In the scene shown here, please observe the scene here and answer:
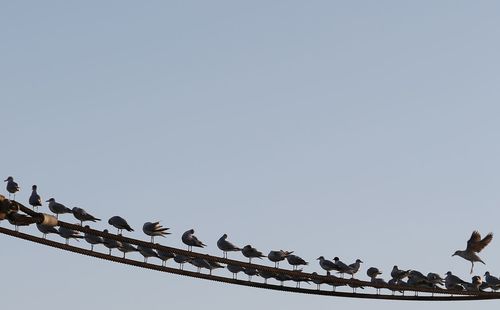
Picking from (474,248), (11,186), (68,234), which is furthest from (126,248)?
(474,248)

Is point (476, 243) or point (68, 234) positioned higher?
point (476, 243)

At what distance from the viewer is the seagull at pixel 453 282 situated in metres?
51.3

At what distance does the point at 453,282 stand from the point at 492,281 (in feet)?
4.66

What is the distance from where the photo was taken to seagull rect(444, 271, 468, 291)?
2020 inches

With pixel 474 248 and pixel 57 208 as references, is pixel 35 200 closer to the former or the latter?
pixel 57 208

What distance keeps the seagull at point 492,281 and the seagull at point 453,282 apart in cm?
85

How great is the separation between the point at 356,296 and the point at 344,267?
11.4 meters

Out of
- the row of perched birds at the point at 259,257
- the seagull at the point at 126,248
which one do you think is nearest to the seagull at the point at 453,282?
the row of perched birds at the point at 259,257

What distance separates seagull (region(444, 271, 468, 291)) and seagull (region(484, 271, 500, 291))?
846 millimetres

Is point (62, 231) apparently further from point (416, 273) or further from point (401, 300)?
point (416, 273)

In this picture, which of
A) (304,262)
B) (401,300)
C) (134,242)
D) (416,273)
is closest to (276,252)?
(304,262)

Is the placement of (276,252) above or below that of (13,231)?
above

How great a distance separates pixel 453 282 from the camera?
51750 millimetres

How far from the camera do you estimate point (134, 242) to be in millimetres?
36906
